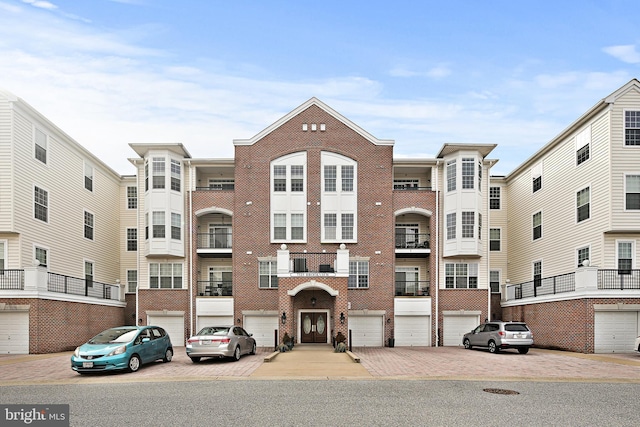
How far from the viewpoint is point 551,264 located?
3169 centimetres

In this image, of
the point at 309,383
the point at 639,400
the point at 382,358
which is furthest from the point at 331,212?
the point at 639,400

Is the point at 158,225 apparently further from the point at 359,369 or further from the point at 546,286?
the point at 546,286

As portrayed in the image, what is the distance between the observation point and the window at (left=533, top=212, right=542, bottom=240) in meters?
33.6

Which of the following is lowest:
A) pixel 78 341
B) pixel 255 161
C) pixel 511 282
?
pixel 78 341

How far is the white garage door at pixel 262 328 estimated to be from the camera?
32500 millimetres

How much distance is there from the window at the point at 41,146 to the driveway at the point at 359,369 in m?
10.5

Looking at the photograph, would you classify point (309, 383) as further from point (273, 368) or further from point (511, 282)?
point (511, 282)

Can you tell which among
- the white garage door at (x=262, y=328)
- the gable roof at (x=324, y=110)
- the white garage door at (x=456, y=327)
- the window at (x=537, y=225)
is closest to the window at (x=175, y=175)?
the gable roof at (x=324, y=110)

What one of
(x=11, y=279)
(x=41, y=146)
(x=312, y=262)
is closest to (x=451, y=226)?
(x=312, y=262)

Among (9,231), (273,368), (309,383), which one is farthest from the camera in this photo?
(9,231)

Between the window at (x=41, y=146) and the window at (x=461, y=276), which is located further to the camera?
the window at (x=461, y=276)

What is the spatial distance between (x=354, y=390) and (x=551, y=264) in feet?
73.0

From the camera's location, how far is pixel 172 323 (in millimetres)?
33250

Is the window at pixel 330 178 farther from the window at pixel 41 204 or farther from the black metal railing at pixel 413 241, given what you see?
the window at pixel 41 204
